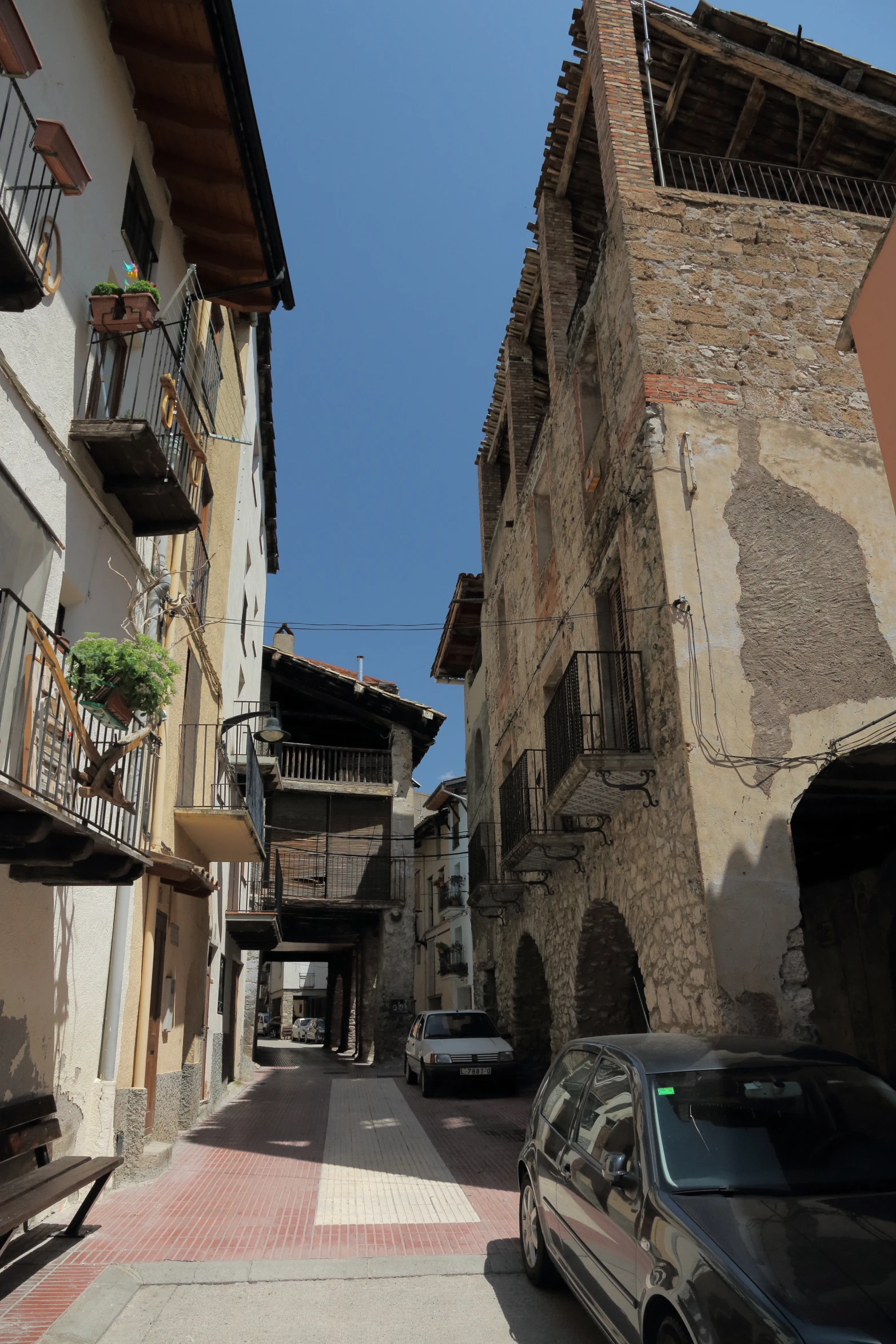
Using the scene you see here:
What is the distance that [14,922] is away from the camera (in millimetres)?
5648

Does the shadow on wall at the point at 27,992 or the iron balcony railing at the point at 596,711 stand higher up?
the iron balcony railing at the point at 596,711

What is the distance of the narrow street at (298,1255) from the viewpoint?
4496mm

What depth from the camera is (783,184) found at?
12023 mm

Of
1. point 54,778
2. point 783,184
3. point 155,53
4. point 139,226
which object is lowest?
point 54,778

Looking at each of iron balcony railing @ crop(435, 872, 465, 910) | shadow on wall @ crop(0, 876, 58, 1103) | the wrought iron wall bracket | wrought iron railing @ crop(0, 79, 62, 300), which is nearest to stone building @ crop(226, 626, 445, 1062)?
iron balcony railing @ crop(435, 872, 465, 910)

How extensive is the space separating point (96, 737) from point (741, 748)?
5508mm

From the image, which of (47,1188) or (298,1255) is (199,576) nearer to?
(47,1188)

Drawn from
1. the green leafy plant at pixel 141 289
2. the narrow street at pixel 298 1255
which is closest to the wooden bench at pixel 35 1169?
the narrow street at pixel 298 1255

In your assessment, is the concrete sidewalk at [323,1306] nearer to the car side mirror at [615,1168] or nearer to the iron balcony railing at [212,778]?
the car side mirror at [615,1168]

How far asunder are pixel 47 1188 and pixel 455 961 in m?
24.7

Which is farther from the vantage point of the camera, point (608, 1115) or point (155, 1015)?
point (155, 1015)

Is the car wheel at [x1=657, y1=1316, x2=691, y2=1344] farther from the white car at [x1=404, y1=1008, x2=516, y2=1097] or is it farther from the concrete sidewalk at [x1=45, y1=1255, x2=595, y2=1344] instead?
the white car at [x1=404, y1=1008, x2=516, y2=1097]

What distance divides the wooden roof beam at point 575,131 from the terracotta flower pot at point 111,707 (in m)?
11.1

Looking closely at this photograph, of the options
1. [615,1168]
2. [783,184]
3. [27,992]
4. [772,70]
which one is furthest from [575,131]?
[615,1168]
